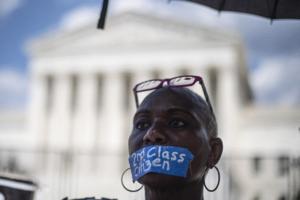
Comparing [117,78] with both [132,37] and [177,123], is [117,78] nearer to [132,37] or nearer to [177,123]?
[132,37]

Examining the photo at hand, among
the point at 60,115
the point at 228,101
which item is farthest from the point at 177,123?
the point at 60,115

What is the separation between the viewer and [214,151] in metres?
1.93

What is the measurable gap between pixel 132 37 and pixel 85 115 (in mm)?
9332

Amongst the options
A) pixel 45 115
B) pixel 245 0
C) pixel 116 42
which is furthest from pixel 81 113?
pixel 245 0

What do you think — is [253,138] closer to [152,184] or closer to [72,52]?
[72,52]

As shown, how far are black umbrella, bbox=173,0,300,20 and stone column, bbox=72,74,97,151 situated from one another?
50610mm

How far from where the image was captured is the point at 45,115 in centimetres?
5597

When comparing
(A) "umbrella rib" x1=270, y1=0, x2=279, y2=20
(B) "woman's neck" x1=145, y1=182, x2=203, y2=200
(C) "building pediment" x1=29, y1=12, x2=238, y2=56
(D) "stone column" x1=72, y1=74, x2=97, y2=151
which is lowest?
(B) "woman's neck" x1=145, y1=182, x2=203, y2=200

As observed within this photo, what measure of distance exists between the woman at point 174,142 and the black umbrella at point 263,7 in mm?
921

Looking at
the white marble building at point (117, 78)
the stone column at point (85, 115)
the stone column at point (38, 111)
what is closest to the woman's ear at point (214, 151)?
the white marble building at point (117, 78)

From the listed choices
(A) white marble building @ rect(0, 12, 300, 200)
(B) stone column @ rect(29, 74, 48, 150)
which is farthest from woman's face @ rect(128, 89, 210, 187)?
(B) stone column @ rect(29, 74, 48, 150)

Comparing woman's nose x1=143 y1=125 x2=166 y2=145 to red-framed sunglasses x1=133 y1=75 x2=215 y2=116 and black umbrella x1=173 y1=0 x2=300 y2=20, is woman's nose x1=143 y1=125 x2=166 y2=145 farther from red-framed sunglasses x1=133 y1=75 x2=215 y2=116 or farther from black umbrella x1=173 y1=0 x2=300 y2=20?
black umbrella x1=173 y1=0 x2=300 y2=20

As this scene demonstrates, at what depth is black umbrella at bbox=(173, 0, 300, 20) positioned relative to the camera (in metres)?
2.64

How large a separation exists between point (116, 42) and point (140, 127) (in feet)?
174
